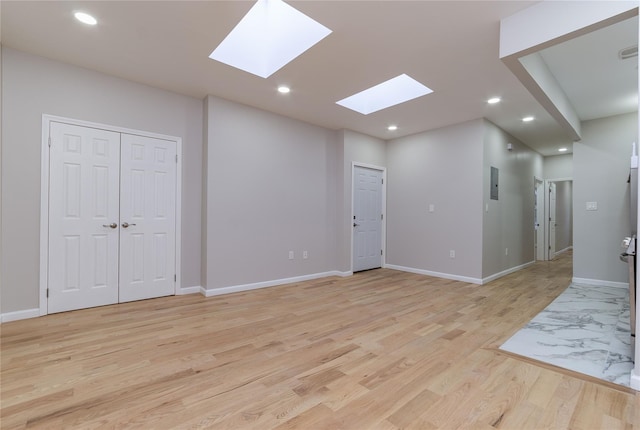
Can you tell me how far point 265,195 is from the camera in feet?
14.4

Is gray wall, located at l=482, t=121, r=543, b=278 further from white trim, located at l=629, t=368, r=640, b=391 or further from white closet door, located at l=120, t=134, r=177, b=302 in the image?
white closet door, located at l=120, t=134, r=177, b=302

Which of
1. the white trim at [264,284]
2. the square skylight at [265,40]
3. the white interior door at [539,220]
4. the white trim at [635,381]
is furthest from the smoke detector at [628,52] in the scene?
the white interior door at [539,220]

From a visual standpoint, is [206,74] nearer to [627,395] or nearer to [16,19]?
[16,19]

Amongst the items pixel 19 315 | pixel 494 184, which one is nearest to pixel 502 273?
pixel 494 184

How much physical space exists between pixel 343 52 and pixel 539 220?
7205 mm

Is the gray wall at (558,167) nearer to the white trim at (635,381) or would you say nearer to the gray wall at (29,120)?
the white trim at (635,381)

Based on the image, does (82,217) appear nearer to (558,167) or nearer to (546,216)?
(546,216)

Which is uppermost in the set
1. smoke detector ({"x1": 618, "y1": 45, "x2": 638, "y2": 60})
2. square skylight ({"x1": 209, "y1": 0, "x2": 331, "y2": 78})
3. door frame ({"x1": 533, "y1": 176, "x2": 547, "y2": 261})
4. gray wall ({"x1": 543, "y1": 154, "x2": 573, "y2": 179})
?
square skylight ({"x1": 209, "y1": 0, "x2": 331, "y2": 78})

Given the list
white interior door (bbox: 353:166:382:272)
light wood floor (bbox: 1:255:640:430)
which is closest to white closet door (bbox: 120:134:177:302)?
light wood floor (bbox: 1:255:640:430)

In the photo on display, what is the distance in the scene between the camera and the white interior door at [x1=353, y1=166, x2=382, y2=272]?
215 inches

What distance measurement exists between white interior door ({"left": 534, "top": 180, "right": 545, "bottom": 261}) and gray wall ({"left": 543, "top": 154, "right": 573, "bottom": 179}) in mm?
359

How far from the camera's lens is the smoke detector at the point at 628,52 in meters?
2.77

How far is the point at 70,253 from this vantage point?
3146 millimetres

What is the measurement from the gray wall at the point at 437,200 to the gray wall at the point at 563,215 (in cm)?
535
